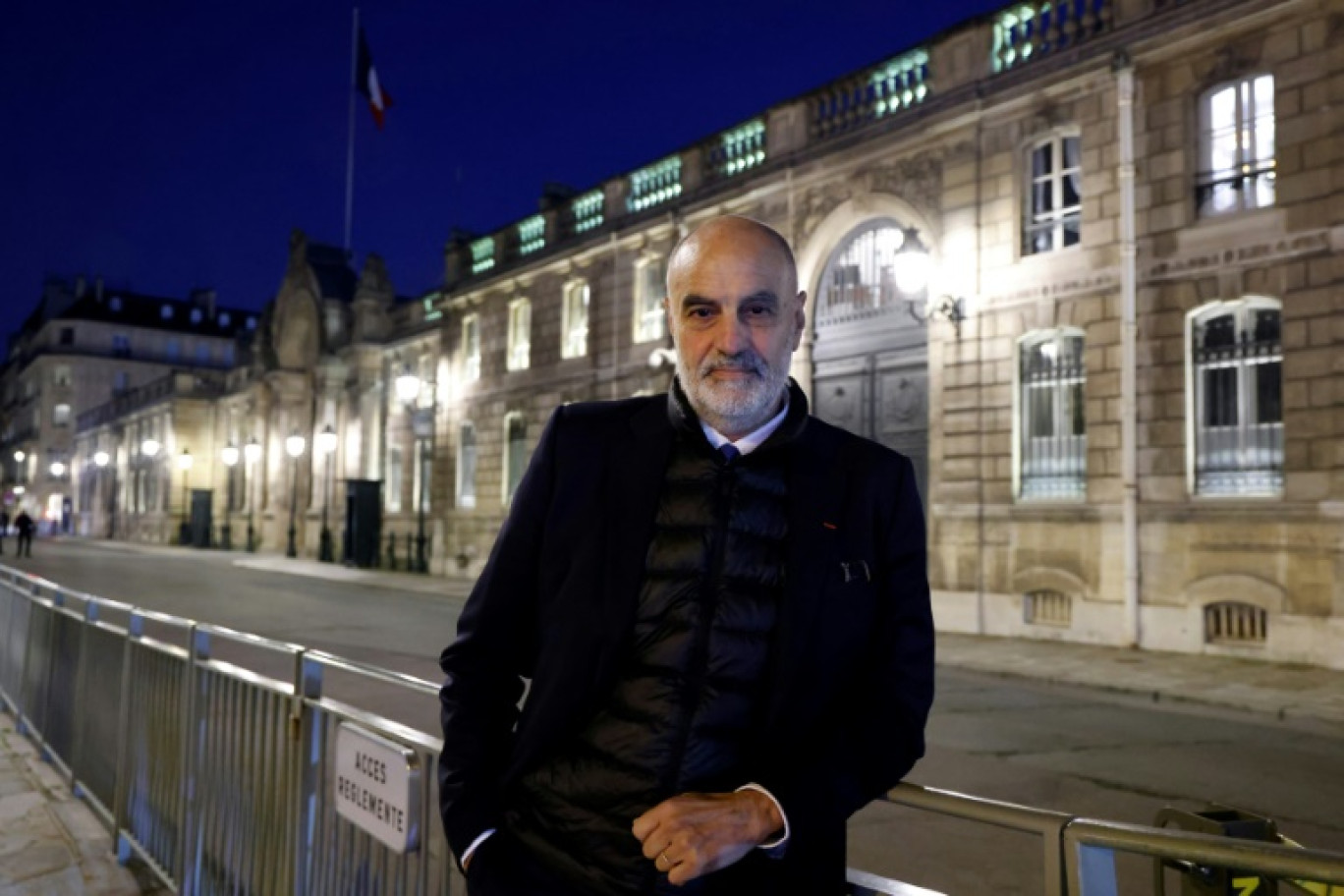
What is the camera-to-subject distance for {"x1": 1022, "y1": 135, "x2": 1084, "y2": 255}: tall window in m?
17.2

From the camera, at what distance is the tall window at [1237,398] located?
47.9ft

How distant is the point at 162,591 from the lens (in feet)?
80.8

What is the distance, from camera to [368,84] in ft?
119

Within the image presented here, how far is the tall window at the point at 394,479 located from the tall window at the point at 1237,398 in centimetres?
2815

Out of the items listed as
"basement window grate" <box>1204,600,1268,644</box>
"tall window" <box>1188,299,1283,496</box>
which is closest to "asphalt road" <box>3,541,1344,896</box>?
"basement window grate" <box>1204,600,1268,644</box>

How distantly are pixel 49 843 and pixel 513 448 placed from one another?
83.4ft

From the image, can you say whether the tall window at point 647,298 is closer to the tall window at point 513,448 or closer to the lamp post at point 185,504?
the tall window at point 513,448

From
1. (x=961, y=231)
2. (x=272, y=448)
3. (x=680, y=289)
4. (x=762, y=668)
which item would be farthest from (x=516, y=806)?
(x=272, y=448)

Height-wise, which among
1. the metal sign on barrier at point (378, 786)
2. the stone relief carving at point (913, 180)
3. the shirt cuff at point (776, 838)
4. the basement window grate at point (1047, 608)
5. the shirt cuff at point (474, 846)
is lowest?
the basement window grate at point (1047, 608)

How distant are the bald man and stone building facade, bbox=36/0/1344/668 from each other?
13.7 metres

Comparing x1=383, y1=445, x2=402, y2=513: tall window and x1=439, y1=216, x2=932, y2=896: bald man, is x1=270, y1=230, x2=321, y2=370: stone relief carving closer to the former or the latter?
x1=383, y1=445, x2=402, y2=513: tall window

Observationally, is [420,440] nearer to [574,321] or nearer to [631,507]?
[574,321]

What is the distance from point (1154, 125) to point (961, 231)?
346 cm

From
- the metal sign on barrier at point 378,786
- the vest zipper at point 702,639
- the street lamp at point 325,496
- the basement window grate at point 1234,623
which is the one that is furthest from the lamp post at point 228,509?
the vest zipper at point 702,639
